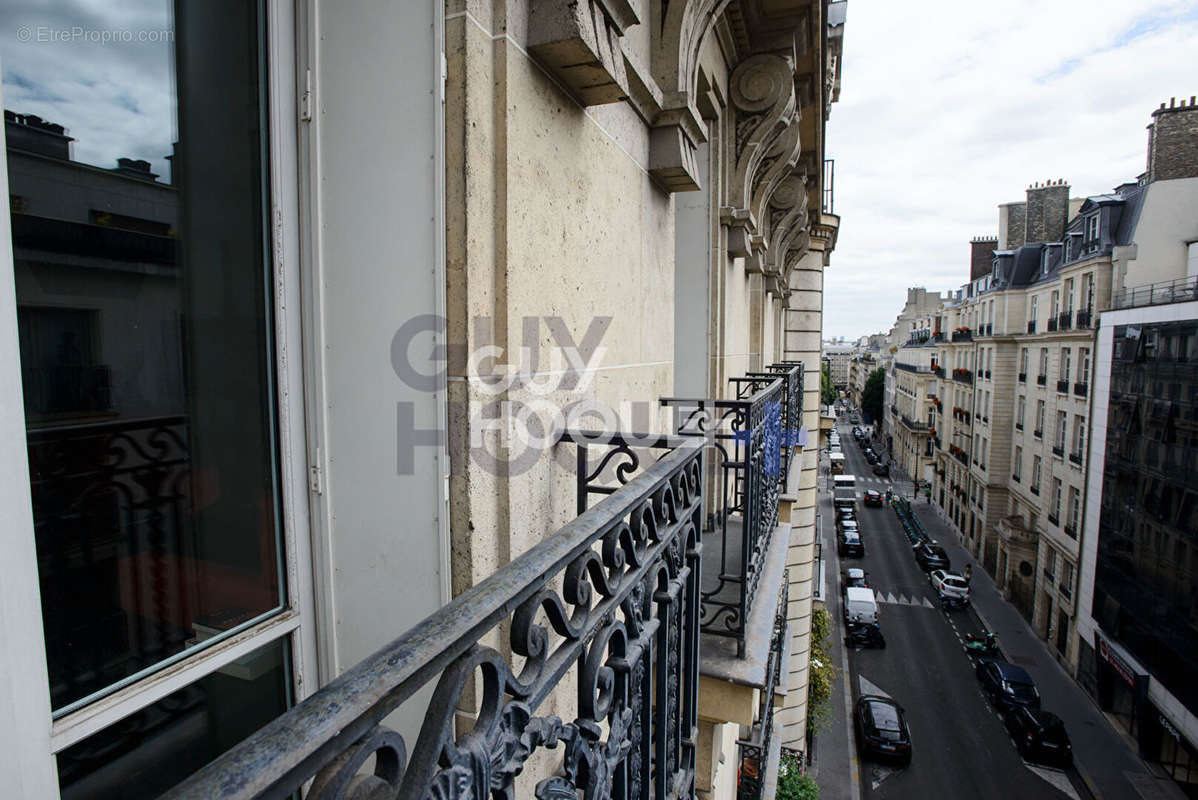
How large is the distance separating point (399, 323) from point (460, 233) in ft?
1.03

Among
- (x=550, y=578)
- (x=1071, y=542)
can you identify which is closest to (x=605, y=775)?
(x=550, y=578)

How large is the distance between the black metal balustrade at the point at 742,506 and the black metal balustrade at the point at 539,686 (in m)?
0.70

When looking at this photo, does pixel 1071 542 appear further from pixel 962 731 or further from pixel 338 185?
pixel 338 185

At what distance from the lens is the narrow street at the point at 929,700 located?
627 inches

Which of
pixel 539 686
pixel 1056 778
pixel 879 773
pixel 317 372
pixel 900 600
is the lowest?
pixel 900 600

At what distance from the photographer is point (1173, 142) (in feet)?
74.5

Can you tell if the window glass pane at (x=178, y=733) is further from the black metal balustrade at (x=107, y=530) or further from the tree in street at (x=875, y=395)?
the tree in street at (x=875, y=395)

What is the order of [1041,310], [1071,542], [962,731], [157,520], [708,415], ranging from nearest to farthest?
1. [157,520]
2. [708,415]
3. [962,731]
4. [1071,542]
5. [1041,310]

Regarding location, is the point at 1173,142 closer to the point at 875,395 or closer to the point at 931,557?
the point at 931,557

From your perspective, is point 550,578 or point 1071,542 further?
point 1071,542

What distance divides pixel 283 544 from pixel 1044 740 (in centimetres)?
2108

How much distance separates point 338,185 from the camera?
6.09 feet

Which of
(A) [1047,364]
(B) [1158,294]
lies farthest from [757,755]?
(A) [1047,364]

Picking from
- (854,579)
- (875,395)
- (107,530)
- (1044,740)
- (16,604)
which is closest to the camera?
(16,604)
